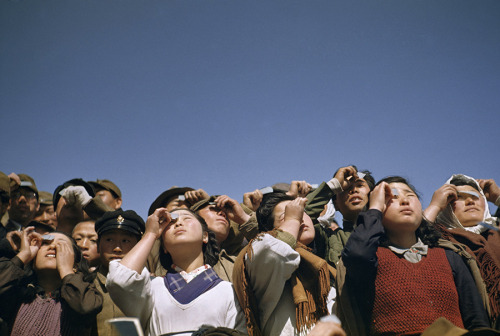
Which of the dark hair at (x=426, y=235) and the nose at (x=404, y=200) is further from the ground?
the nose at (x=404, y=200)

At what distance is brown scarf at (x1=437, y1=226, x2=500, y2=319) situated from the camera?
341 cm

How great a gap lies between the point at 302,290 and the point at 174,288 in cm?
97

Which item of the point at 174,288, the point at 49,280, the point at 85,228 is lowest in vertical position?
the point at 174,288

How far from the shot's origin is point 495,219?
4469 millimetres

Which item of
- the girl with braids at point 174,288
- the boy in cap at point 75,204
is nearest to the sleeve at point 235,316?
the girl with braids at point 174,288

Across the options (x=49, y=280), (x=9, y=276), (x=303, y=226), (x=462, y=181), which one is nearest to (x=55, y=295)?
(x=49, y=280)

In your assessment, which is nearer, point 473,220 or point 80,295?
point 80,295

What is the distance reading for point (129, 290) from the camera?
3184 mm

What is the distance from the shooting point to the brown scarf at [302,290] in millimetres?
3246

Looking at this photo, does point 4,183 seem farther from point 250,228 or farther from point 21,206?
point 250,228

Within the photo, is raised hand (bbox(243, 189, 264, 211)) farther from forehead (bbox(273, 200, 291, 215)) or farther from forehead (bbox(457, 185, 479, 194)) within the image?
forehead (bbox(457, 185, 479, 194))

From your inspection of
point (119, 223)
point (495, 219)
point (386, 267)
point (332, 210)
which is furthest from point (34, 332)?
point (495, 219)

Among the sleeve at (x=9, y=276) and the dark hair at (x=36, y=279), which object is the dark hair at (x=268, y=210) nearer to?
the dark hair at (x=36, y=279)

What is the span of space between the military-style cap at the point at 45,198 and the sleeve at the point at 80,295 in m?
3.61
